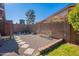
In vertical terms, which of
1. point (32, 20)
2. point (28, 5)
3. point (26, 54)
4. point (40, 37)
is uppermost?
point (28, 5)

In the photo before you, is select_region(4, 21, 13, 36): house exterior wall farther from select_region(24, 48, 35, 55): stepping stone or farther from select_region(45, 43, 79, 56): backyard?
select_region(45, 43, 79, 56): backyard

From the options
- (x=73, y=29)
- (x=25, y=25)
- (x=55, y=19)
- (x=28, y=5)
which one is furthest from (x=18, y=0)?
(x=73, y=29)

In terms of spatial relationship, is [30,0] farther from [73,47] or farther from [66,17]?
[73,47]

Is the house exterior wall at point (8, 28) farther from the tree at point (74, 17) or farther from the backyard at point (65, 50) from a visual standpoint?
the tree at point (74, 17)

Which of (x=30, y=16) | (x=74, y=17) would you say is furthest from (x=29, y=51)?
(x=74, y=17)

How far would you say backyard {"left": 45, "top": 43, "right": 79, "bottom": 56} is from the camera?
4.38m

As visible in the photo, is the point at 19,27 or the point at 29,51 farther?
the point at 19,27

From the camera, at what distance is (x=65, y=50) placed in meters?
4.44

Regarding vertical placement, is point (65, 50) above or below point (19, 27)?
below

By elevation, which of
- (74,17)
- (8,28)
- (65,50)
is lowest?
(65,50)

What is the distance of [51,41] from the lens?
452 centimetres

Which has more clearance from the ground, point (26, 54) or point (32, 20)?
point (32, 20)

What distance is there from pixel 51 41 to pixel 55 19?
0.43 m

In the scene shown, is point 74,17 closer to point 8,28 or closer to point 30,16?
point 30,16
